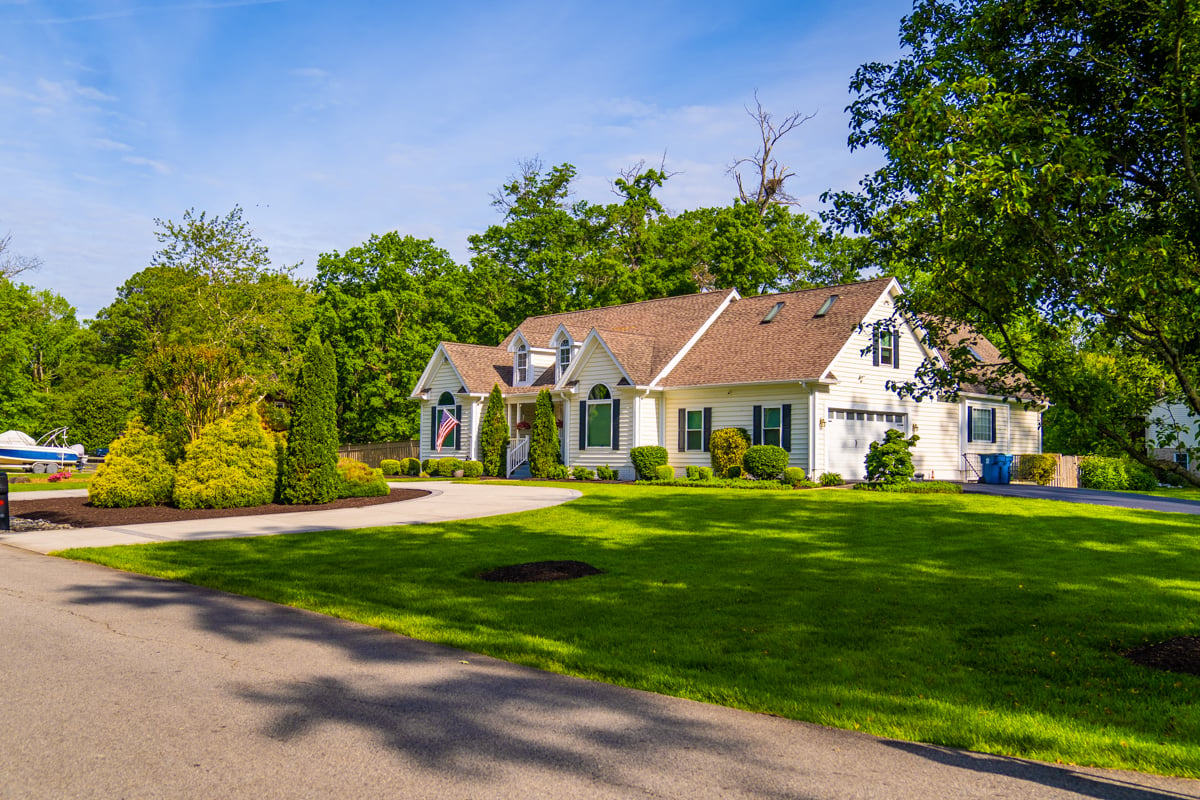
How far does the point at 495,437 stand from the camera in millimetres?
34000

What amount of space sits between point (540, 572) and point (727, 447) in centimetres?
1831

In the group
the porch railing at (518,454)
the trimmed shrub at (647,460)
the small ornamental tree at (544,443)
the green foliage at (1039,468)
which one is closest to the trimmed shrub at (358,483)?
the trimmed shrub at (647,460)

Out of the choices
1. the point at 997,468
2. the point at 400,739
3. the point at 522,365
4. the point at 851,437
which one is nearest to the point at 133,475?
the point at 400,739

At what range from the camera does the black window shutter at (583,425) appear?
1261 inches

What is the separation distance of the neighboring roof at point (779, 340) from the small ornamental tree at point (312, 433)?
13.4 m

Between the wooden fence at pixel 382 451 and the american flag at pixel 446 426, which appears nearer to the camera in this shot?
the american flag at pixel 446 426

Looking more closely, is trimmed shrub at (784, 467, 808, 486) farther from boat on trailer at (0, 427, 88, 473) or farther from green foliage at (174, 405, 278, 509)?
boat on trailer at (0, 427, 88, 473)

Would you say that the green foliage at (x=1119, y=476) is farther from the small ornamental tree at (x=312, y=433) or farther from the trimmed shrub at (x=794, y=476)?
the small ornamental tree at (x=312, y=433)

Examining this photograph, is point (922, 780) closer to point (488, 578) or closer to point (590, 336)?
point (488, 578)

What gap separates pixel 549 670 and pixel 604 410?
25108 mm

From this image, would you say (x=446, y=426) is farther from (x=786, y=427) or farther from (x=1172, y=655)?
(x=1172, y=655)

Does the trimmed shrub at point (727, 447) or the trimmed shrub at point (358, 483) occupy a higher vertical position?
the trimmed shrub at point (727, 447)

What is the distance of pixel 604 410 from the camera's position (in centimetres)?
3134

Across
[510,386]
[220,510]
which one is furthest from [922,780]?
[510,386]
